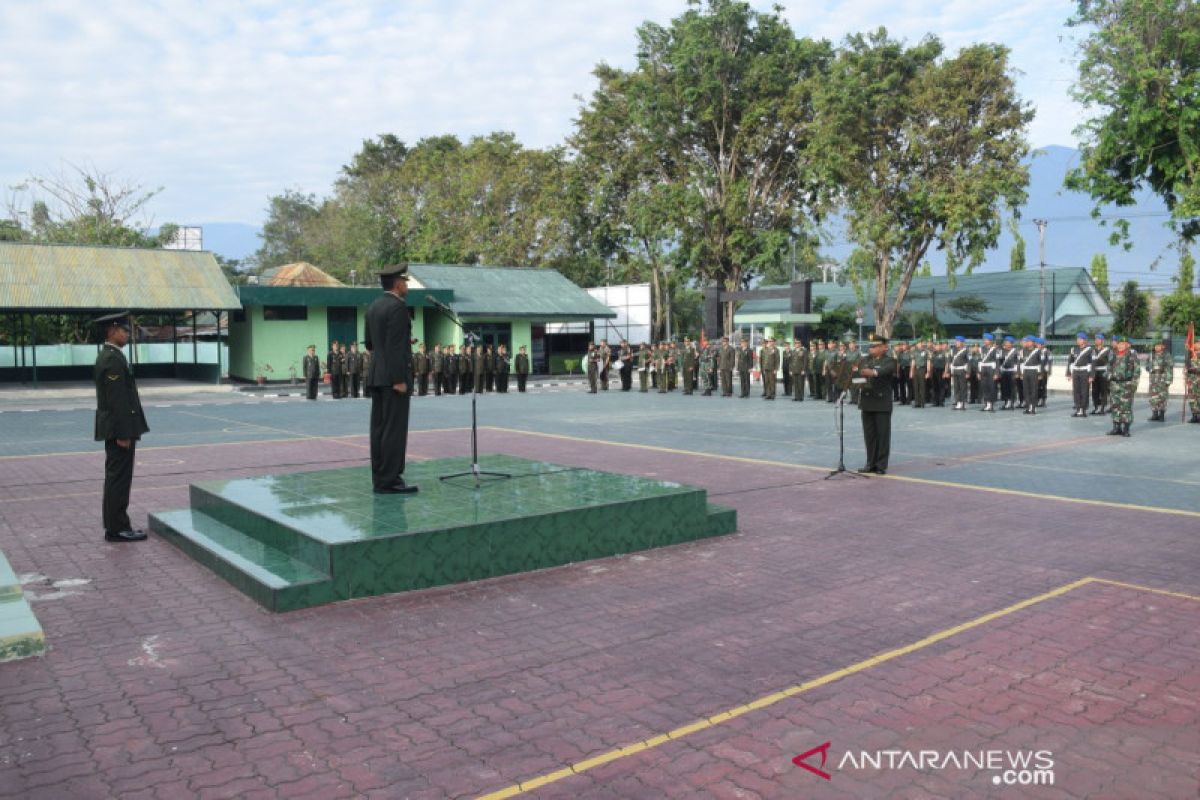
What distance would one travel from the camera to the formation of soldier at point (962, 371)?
60.7 feet

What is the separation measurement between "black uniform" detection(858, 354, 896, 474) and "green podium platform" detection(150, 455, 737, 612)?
3.88 metres

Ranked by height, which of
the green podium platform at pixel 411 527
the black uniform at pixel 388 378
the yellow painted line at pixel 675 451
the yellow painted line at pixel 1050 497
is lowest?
the yellow painted line at pixel 1050 497

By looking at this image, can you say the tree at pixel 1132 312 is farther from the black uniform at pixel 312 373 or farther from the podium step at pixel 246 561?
the podium step at pixel 246 561

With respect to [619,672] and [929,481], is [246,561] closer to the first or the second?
[619,672]

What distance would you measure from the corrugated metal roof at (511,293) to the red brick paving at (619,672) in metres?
32.0

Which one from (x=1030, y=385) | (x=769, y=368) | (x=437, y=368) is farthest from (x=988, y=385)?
(x=437, y=368)

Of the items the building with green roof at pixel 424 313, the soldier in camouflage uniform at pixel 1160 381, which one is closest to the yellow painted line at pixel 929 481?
the soldier in camouflage uniform at pixel 1160 381

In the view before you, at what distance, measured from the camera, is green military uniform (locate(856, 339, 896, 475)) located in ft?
37.8

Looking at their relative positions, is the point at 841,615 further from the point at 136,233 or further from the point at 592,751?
the point at 136,233

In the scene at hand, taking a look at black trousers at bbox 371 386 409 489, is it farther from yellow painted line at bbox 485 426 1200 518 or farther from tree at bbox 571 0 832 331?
tree at bbox 571 0 832 331

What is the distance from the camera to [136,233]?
4925 centimetres

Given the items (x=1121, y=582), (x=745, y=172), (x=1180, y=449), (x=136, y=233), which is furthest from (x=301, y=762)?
(x=136, y=233)

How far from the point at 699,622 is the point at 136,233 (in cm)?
5108

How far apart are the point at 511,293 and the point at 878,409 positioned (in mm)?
31239
